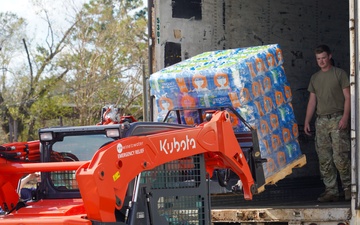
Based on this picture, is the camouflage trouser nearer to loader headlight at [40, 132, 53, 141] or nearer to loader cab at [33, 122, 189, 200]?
loader cab at [33, 122, 189, 200]

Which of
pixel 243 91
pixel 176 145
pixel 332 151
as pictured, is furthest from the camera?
pixel 332 151

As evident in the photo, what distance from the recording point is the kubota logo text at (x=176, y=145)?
5184 mm

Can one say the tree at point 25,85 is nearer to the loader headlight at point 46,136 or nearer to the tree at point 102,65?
the tree at point 102,65

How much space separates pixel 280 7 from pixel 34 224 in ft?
20.1

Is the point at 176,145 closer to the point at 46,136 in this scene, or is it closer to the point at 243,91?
the point at 46,136

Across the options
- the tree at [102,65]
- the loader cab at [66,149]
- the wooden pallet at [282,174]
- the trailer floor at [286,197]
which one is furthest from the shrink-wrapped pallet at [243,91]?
the tree at [102,65]

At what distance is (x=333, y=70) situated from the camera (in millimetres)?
8414

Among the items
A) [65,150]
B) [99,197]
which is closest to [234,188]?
[65,150]

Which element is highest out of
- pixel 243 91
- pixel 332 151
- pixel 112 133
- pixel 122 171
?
pixel 243 91

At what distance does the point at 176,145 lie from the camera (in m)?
5.27

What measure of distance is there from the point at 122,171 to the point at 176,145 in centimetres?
57

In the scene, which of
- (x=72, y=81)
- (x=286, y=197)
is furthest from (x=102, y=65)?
(x=286, y=197)

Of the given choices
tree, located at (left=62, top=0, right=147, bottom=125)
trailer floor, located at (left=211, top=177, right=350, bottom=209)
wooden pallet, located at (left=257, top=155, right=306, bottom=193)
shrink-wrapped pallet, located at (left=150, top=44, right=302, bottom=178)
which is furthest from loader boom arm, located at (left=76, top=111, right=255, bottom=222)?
tree, located at (left=62, top=0, right=147, bottom=125)

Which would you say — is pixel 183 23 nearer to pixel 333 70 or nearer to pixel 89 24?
pixel 333 70
